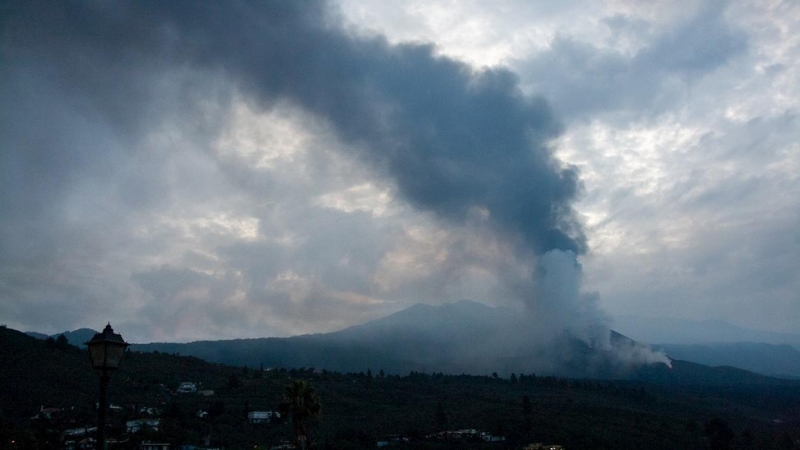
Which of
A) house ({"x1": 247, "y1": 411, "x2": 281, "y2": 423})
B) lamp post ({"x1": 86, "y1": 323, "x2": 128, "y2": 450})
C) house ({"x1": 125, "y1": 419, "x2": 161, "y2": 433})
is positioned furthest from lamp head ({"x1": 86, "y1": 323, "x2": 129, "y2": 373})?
house ({"x1": 247, "y1": 411, "x2": 281, "y2": 423})

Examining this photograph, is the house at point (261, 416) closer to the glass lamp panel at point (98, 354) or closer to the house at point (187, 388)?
the house at point (187, 388)

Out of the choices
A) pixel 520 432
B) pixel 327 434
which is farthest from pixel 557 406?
pixel 327 434

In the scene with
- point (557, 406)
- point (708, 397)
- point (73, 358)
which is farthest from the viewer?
point (708, 397)

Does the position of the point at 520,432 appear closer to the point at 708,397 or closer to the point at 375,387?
the point at 375,387

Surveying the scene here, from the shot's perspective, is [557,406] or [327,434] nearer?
[327,434]

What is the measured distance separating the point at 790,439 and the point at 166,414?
86.6 meters

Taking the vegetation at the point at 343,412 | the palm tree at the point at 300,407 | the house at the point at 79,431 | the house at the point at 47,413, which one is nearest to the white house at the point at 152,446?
the vegetation at the point at 343,412

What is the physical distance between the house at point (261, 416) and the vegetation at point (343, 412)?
1255mm

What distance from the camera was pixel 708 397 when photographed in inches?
6831

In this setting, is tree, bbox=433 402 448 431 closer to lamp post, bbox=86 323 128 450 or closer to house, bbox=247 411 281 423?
house, bbox=247 411 281 423

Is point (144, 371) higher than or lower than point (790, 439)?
higher

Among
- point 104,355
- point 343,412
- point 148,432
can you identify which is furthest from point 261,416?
point 104,355

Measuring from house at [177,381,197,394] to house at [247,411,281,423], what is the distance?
69.3 feet

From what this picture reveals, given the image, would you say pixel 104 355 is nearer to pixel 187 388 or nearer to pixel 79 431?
pixel 79 431
